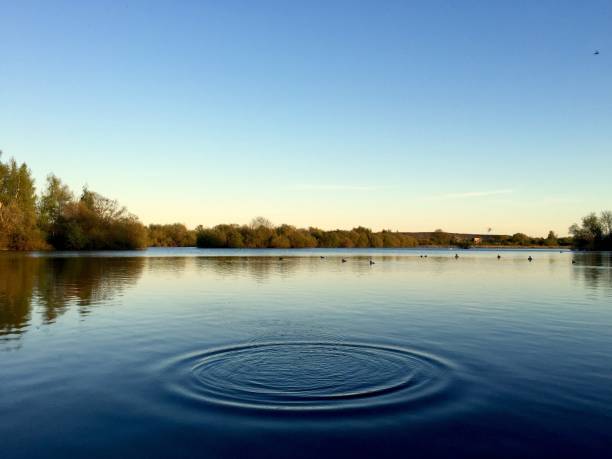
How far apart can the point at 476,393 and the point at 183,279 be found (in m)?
36.6

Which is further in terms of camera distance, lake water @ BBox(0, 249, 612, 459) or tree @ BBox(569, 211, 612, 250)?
tree @ BBox(569, 211, 612, 250)

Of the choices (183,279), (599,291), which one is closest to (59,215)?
(183,279)

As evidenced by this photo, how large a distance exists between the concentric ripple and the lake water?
56mm

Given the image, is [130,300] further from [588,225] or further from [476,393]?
[588,225]

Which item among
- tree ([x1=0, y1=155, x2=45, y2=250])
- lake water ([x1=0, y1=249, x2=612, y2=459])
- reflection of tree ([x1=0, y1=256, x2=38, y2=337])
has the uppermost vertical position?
tree ([x1=0, y1=155, x2=45, y2=250])

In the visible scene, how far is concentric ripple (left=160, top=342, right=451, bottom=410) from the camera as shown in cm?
1097

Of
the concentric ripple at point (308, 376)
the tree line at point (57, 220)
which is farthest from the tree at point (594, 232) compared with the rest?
the concentric ripple at point (308, 376)

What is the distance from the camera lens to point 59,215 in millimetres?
127750

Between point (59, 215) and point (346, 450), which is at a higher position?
point (59, 215)

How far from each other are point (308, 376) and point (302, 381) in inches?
19.4

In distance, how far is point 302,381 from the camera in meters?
12.3

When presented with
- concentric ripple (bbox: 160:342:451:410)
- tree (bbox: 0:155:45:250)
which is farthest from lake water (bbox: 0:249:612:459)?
tree (bbox: 0:155:45:250)

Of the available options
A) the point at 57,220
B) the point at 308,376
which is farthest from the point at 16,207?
the point at 308,376

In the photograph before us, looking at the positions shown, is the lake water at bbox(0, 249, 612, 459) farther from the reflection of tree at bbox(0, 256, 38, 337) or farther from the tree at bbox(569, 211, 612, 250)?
the tree at bbox(569, 211, 612, 250)
